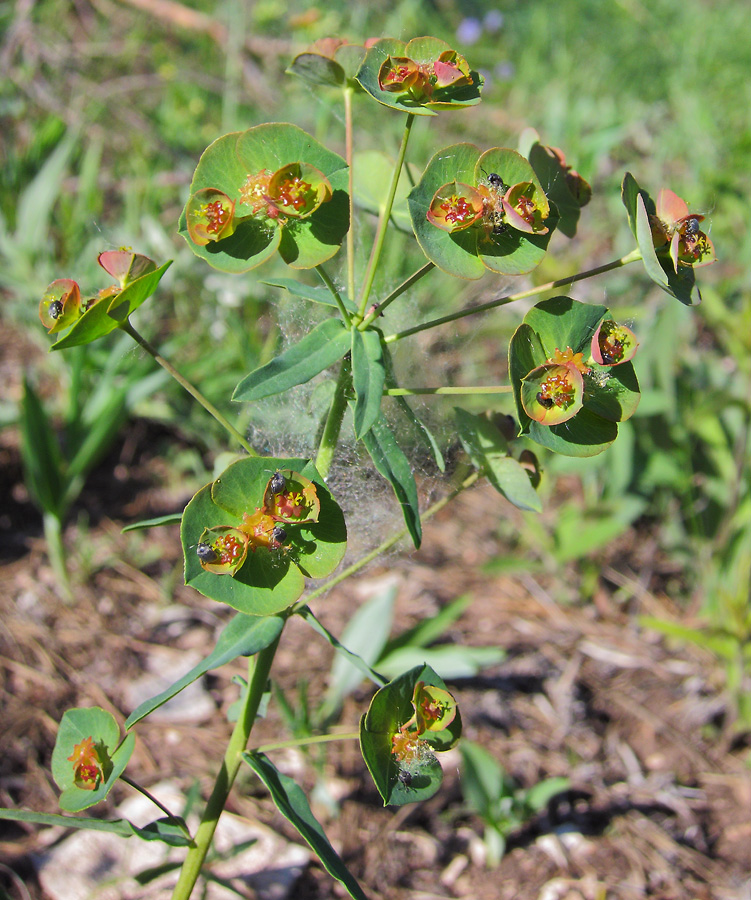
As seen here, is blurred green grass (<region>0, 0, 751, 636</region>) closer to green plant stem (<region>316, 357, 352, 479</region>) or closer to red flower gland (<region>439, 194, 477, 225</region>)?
green plant stem (<region>316, 357, 352, 479</region>)

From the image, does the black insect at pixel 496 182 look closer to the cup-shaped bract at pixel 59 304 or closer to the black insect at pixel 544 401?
the black insect at pixel 544 401

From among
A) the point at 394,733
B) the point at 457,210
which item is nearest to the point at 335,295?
the point at 457,210

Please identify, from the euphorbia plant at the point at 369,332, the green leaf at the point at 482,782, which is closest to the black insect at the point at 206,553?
the euphorbia plant at the point at 369,332

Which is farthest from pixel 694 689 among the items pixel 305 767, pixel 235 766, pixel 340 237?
pixel 340 237

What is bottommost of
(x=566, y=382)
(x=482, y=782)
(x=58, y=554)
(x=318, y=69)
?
(x=482, y=782)

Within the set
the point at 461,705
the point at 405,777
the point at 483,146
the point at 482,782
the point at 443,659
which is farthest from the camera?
the point at 483,146

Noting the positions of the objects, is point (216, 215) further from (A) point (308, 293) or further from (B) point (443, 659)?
(B) point (443, 659)

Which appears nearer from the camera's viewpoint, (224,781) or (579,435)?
(579,435)

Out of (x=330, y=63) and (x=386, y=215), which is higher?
(x=330, y=63)
